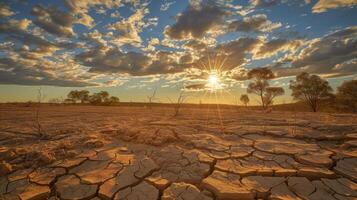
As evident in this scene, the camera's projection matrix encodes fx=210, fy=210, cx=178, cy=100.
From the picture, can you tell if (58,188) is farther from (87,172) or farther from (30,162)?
(30,162)

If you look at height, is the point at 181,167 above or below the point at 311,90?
below

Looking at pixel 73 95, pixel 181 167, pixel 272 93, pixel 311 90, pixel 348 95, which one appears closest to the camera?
pixel 181 167

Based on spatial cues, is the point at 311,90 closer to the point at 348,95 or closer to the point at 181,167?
the point at 348,95

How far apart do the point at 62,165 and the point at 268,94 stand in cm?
2146

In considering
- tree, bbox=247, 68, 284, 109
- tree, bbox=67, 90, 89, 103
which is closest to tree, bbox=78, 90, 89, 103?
tree, bbox=67, 90, 89, 103

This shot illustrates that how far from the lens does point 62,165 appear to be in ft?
8.82

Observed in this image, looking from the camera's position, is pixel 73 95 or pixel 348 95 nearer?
pixel 348 95

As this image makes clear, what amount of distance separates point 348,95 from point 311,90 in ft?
8.81

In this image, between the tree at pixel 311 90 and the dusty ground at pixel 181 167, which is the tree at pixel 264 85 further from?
the dusty ground at pixel 181 167

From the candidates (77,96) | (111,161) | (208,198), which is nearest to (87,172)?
(111,161)

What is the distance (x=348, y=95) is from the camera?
1641 cm

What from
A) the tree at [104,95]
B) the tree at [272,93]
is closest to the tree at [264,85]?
the tree at [272,93]

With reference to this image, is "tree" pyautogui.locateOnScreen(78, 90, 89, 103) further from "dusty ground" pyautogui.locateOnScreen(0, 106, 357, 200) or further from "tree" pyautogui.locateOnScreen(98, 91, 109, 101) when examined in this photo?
"dusty ground" pyautogui.locateOnScreen(0, 106, 357, 200)

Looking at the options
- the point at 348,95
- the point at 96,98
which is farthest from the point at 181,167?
the point at 96,98
